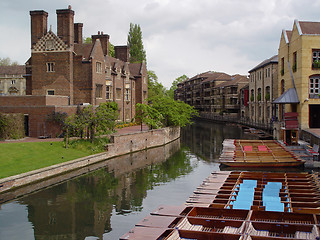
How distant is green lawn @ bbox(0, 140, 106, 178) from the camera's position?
2030 centimetres

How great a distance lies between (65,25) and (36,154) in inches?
685

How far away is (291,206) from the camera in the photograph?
13.8 meters

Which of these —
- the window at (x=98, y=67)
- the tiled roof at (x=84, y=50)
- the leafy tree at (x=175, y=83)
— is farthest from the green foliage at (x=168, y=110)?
the leafy tree at (x=175, y=83)

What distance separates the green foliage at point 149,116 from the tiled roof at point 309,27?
624 inches

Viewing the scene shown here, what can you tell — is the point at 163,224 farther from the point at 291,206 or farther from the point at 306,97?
the point at 306,97

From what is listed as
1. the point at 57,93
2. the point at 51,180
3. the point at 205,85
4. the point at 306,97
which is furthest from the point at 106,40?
the point at 205,85

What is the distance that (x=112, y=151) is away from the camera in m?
28.9

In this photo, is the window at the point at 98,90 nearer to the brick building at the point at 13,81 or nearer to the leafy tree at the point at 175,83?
the brick building at the point at 13,81

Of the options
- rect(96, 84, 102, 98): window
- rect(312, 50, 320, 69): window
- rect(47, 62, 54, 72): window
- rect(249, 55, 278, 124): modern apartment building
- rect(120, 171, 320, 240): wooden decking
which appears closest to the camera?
rect(120, 171, 320, 240): wooden decking

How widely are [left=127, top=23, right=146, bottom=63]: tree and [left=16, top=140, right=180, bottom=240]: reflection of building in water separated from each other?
48.3 m

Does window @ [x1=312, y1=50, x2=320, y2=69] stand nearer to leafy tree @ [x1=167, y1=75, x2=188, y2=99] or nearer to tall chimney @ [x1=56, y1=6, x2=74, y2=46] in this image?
tall chimney @ [x1=56, y1=6, x2=74, y2=46]

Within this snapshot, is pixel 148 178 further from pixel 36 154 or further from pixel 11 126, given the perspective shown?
pixel 11 126

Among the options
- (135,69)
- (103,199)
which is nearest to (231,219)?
(103,199)

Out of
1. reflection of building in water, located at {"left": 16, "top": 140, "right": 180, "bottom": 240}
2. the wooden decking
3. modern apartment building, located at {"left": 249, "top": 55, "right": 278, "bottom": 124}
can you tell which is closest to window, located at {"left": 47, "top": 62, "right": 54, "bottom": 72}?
reflection of building in water, located at {"left": 16, "top": 140, "right": 180, "bottom": 240}
